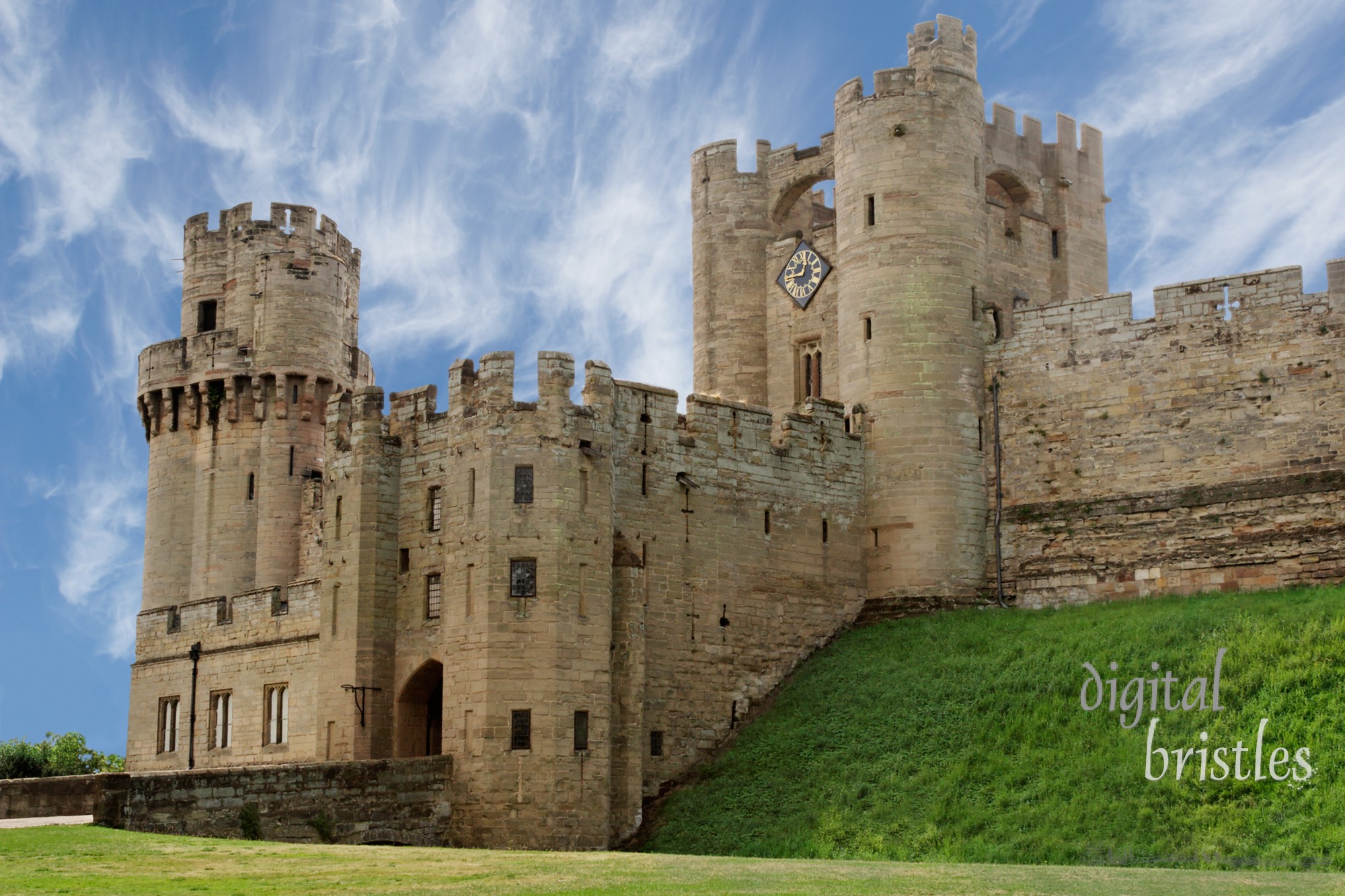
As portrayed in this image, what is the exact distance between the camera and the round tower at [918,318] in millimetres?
43625

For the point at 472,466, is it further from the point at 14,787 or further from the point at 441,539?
the point at 14,787

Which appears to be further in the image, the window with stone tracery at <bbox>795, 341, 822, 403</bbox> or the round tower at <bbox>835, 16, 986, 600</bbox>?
the window with stone tracery at <bbox>795, 341, 822, 403</bbox>

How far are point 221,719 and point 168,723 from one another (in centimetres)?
304

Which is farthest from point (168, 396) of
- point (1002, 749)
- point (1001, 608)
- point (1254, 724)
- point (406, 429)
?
point (1254, 724)

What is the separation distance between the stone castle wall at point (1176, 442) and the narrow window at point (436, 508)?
44.6ft

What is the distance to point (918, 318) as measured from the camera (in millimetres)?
44125

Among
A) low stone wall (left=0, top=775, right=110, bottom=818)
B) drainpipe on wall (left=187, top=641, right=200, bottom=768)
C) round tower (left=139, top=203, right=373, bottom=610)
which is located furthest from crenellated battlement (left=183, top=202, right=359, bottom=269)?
low stone wall (left=0, top=775, right=110, bottom=818)

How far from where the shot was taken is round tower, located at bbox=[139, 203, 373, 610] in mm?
54000

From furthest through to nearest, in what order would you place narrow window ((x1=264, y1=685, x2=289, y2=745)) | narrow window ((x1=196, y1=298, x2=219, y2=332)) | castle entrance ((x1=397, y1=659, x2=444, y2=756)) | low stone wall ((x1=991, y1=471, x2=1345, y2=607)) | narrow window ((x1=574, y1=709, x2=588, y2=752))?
narrow window ((x1=196, y1=298, x2=219, y2=332))
narrow window ((x1=264, y1=685, x2=289, y2=745))
low stone wall ((x1=991, y1=471, x2=1345, y2=607))
castle entrance ((x1=397, y1=659, x2=444, y2=756))
narrow window ((x1=574, y1=709, x2=588, y2=752))

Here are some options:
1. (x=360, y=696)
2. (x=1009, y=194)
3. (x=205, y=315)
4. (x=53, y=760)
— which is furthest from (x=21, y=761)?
A: (x=1009, y=194)

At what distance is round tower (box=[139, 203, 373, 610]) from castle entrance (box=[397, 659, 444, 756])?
1494 cm

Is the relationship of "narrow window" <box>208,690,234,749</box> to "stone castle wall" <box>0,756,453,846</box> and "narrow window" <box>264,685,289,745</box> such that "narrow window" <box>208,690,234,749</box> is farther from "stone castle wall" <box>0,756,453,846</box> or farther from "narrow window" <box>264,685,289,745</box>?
"stone castle wall" <box>0,756,453,846</box>

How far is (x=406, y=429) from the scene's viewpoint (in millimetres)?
39625

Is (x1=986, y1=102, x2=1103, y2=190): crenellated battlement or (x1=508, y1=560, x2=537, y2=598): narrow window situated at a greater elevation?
(x1=986, y1=102, x2=1103, y2=190): crenellated battlement
